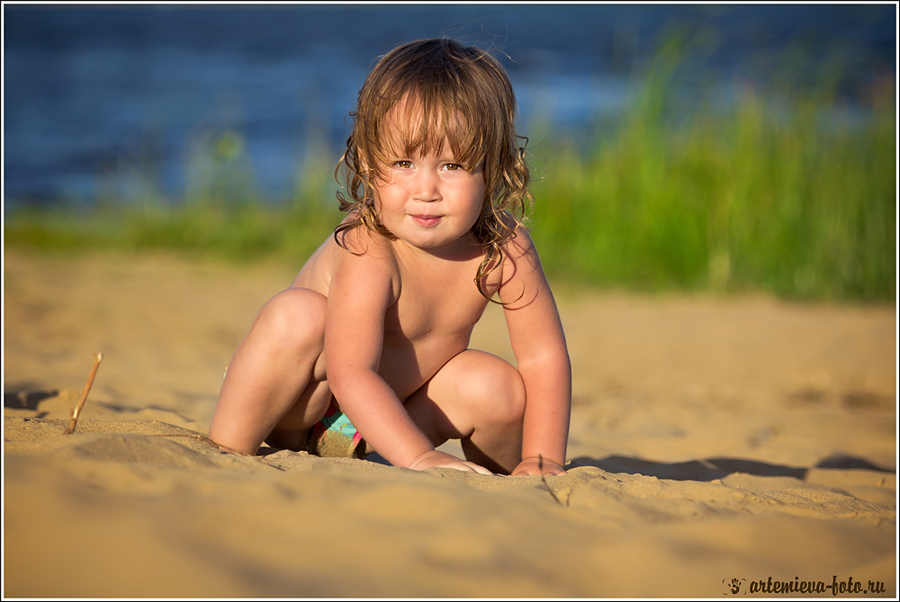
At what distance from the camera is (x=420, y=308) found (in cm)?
206

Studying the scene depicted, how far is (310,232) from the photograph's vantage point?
708cm

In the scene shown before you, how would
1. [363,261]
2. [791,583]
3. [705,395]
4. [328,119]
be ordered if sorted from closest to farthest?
[791,583] → [363,261] → [705,395] → [328,119]

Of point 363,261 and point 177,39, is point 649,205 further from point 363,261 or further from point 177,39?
point 177,39

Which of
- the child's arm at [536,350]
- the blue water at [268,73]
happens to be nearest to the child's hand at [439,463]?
→ the child's arm at [536,350]

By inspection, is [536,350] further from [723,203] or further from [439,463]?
[723,203]

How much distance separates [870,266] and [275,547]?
5.63 m

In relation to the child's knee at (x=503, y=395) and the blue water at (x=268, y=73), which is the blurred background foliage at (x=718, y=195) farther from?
the child's knee at (x=503, y=395)

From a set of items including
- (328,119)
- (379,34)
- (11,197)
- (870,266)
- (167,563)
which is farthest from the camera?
(379,34)

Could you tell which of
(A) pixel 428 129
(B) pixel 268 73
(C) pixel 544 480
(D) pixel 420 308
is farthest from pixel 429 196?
(B) pixel 268 73

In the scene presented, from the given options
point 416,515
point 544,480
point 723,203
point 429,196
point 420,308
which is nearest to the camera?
point 416,515

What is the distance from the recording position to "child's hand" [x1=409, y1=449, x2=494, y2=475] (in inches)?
70.9

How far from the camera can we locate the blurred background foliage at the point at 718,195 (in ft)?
19.0

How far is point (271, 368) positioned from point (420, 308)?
1.33 feet

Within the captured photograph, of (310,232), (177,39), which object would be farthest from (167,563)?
(177,39)
